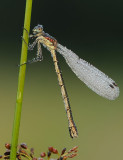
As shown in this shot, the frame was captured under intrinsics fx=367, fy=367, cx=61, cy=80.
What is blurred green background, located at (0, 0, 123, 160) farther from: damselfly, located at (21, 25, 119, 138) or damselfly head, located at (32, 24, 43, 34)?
damselfly head, located at (32, 24, 43, 34)

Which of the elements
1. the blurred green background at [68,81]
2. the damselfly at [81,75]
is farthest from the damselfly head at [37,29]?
the blurred green background at [68,81]

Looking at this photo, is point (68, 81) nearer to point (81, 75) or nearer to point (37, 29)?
point (81, 75)

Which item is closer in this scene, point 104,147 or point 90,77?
point 90,77

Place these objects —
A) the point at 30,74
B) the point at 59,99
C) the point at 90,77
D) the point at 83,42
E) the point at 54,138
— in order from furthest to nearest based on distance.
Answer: the point at 83,42, the point at 30,74, the point at 59,99, the point at 54,138, the point at 90,77

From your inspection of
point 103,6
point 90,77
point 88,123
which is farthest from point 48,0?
point 90,77

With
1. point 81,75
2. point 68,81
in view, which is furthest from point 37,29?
point 68,81

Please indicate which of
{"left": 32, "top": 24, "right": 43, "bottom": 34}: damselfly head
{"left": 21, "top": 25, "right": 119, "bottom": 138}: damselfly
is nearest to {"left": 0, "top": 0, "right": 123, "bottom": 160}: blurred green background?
{"left": 21, "top": 25, "right": 119, "bottom": 138}: damselfly

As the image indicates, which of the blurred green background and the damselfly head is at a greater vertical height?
the blurred green background

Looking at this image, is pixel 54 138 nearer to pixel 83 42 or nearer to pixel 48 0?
pixel 83 42

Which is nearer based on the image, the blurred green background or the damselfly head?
the damselfly head
